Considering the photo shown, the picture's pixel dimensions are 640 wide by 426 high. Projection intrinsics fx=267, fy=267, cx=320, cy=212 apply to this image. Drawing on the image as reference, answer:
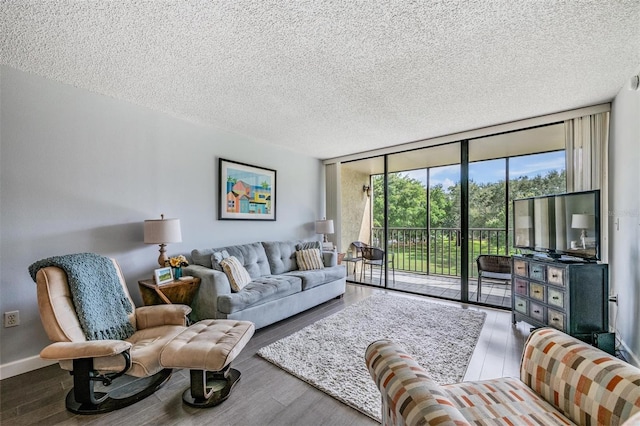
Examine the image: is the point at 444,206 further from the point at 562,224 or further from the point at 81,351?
the point at 81,351

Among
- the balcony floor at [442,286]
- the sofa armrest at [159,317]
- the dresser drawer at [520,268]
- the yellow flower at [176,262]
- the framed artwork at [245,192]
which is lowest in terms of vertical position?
the balcony floor at [442,286]

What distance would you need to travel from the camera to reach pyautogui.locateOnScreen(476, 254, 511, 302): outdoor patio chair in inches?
150

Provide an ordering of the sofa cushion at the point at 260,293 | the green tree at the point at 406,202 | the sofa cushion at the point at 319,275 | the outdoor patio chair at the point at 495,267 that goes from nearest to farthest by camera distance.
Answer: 1. the sofa cushion at the point at 260,293
2. the sofa cushion at the point at 319,275
3. the outdoor patio chair at the point at 495,267
4. the green tree at the point at 406,202

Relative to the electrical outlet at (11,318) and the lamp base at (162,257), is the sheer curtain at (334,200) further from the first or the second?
the electrical outlet at (11,318)

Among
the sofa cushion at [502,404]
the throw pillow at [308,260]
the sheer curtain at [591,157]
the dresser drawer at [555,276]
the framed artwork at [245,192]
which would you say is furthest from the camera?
the throw pillow at [308,260]

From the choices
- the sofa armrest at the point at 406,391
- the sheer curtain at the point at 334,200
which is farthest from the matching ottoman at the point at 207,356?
the sheer curtain at the point at 334,200

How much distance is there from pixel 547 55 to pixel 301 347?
3.11 m

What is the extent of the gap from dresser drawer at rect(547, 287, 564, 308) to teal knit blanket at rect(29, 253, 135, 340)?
3702mm

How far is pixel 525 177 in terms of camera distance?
462 centimetres

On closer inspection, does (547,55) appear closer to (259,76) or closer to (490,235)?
(259,76)

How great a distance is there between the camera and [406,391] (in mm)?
853

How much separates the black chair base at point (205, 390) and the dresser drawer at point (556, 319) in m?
2.87

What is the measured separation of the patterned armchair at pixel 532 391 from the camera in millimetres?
829

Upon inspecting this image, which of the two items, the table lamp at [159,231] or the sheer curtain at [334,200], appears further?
the sheer curtain at [334,200]
